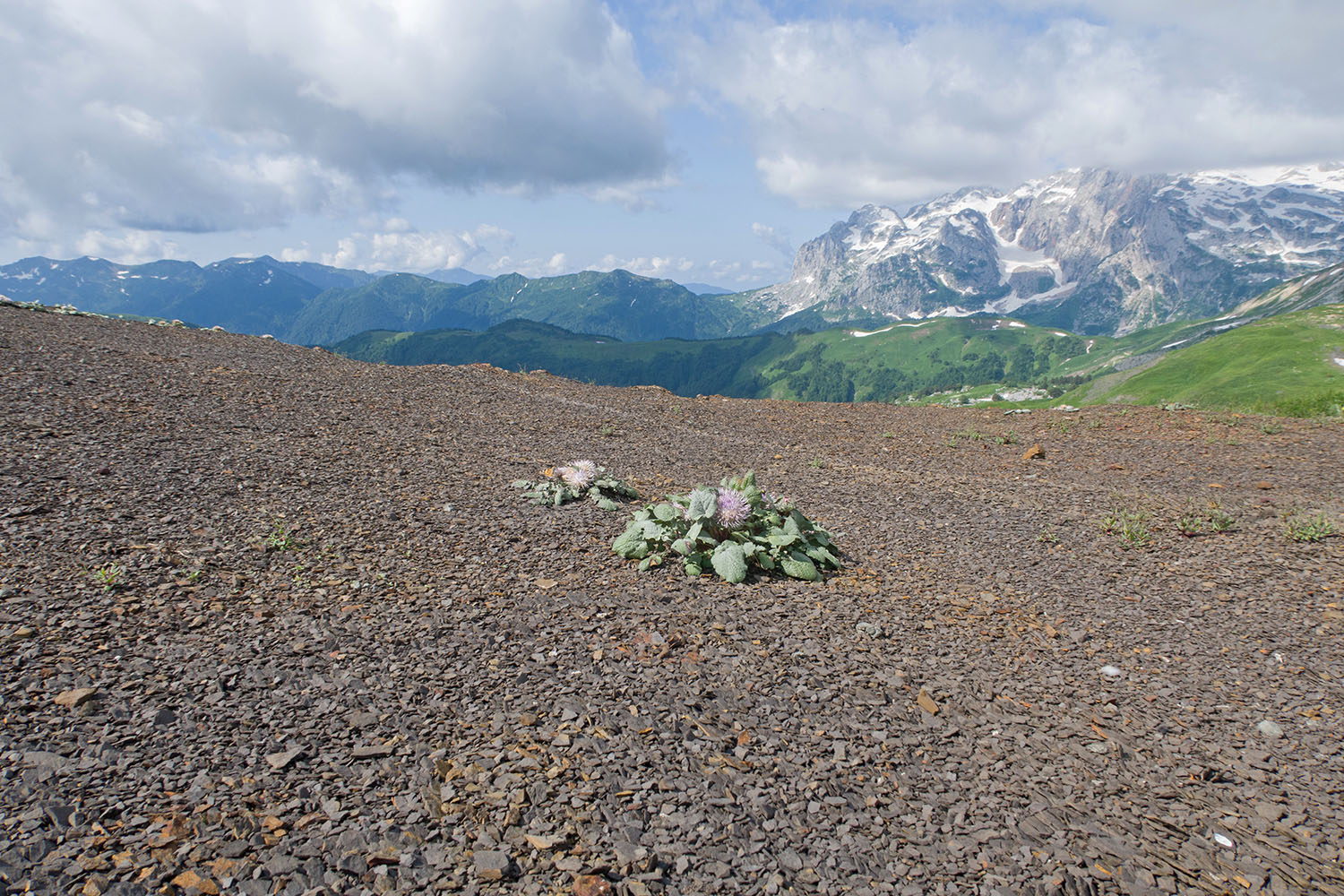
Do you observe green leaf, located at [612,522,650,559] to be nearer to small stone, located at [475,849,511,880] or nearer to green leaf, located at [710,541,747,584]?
green leaf, located at [710,541,747,584]

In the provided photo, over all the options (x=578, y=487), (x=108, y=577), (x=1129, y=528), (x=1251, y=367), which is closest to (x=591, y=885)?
(x=108, y=577)

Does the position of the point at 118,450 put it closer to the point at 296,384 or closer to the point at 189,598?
the point at 189,598

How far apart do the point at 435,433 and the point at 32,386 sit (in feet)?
21.5

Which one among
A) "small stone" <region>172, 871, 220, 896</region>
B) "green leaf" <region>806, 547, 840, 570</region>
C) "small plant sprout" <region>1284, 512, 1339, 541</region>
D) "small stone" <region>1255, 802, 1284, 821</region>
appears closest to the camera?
"small stone" <region>172, 871, 220, 896</region>

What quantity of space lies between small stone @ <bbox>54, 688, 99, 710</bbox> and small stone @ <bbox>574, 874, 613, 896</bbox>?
368 centimetres

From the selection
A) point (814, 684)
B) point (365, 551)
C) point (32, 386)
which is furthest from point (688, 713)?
point (32, 386)

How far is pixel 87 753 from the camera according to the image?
13.7ft

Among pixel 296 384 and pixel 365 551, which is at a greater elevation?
pixel 296 384

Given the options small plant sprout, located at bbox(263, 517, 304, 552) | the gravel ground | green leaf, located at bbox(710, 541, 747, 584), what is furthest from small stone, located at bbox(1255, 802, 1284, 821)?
small plant sprout, located at bbox(263, 517, 304, 552)

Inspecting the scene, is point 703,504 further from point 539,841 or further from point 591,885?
point 591,885

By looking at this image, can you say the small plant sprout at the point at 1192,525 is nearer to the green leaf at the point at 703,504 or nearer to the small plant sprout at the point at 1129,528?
the small plant sprout at the point at 1129,528

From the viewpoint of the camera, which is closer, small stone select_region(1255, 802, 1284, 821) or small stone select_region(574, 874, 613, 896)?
small stone select_region(574, 874, 613, 896)

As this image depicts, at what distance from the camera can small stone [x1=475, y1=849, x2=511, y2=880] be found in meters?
3.67

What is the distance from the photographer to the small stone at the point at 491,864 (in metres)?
3.67
